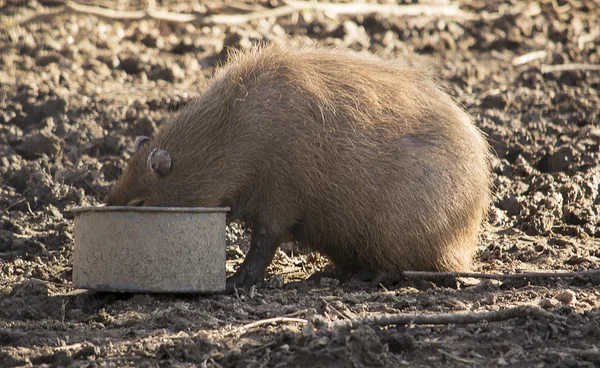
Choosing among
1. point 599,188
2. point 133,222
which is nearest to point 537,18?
point 599,188

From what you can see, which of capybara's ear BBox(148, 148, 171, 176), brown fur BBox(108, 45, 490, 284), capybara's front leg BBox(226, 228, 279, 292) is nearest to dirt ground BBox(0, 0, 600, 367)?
capybara's front leg BBox(226, 228, 279, 292)

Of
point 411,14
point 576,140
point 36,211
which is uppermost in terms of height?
point 411,14

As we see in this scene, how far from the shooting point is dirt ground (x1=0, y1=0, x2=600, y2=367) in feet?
12.8

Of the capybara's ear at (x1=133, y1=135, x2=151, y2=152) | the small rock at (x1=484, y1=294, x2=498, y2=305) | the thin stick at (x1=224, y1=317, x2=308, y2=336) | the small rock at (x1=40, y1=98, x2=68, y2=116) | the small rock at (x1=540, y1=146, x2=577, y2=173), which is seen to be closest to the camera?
the thin stick at (x1=224, y1=317, x2=308, y2=336)

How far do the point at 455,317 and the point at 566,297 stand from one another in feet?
2.45

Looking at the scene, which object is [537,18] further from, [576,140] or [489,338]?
[489,338]

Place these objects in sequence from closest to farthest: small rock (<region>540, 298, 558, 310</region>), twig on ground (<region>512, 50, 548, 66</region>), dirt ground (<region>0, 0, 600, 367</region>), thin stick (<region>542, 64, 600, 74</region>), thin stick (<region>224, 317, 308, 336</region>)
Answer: dirt ground (<region>0, 0, 600, 367</region>) < thin stick (<region>224, 317, 308, 336</region>) < small rock (<region>540, 298, 558, 310</region>) < thin stick (<region>542, 64, 600, 74</region>) < twig on ground (<region>512, 50, 548, 66</region>)

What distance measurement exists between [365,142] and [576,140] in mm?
3015

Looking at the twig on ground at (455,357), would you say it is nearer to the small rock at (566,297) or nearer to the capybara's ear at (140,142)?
the small rock at (566,297)

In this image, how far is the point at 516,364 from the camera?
3680 mm

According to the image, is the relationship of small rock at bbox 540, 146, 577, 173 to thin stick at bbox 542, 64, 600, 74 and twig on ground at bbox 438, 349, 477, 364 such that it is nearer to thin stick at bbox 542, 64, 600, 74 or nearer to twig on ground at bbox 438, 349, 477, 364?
thin stick at bbox 542, 64, 600, 74

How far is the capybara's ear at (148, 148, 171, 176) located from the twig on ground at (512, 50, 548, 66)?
585cm

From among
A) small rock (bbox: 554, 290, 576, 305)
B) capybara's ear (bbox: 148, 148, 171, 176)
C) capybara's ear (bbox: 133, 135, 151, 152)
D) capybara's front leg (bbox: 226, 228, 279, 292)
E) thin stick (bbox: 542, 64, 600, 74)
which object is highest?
thin stick (bbox: 542, 64, 600, 74)

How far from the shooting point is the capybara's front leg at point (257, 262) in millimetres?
5422
